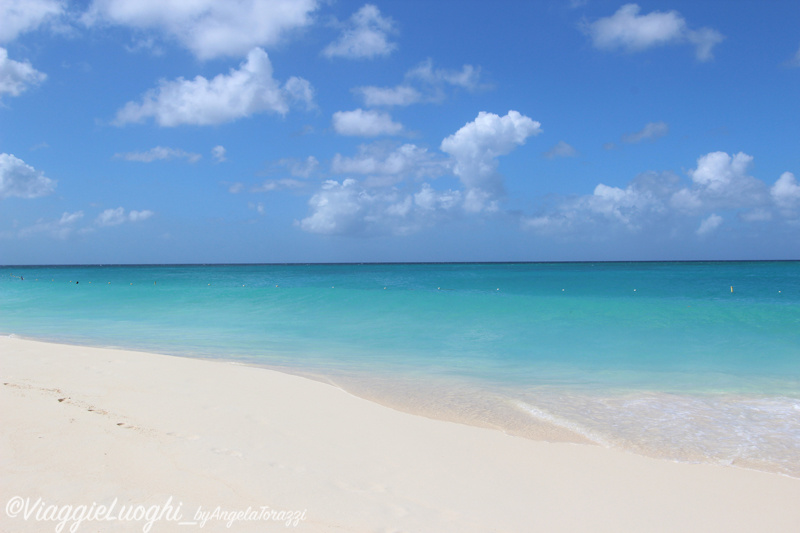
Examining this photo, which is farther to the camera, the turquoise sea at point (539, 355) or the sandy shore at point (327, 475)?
the turquoise sea at point (539, 355)

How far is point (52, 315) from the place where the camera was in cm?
1834

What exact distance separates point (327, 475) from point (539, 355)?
26.4ft

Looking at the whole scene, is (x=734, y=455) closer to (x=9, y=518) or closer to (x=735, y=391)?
(x=735, y=391)

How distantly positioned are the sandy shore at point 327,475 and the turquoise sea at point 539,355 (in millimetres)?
797

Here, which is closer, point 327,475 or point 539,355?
point 327,475

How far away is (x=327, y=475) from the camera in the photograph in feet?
12.9

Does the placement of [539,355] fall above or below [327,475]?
below

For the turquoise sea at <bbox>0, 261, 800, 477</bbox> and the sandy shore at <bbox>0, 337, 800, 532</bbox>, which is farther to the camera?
the turquoise sea at <bbox>0, 261, 800, 477</bbox>

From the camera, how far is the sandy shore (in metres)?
3.29

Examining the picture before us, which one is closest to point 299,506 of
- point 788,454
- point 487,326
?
point 788,454

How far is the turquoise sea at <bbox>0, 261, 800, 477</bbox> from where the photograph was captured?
571 cm

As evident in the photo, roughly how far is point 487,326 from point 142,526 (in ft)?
44.4

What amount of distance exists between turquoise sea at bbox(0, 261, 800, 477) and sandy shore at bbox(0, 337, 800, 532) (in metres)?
0.80

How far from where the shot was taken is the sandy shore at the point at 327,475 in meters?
3.29
